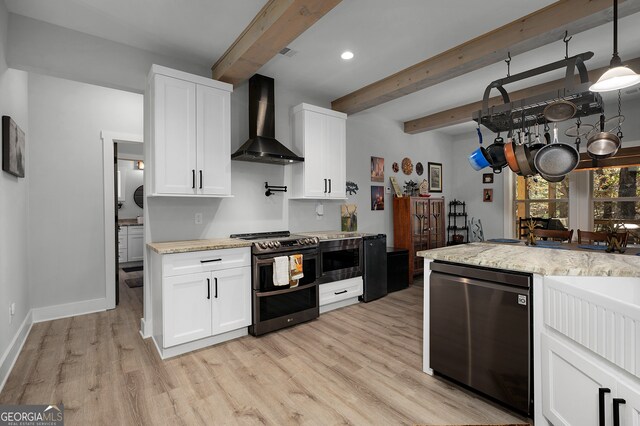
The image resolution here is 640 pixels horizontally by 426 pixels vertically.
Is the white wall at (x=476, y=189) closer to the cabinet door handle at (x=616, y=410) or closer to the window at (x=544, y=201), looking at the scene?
the window at (x=544, y=201)

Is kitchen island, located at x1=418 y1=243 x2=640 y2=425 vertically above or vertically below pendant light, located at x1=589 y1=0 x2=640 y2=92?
below

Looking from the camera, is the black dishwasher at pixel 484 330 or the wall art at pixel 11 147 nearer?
the black dishwasher at pixel 484 330

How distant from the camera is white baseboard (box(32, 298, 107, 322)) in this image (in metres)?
3.53

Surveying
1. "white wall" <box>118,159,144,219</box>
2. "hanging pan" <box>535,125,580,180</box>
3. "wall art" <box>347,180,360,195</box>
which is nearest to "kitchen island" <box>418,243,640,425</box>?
"hanging pan" <box>535,125,580,180</box>

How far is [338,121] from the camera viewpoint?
4270 millimetres

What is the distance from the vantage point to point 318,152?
13.3ft

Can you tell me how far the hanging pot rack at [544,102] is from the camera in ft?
6.80

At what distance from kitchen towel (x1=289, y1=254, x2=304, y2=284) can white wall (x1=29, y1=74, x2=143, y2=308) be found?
8.32ft

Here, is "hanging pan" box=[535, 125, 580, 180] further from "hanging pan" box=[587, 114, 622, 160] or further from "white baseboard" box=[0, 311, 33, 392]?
"white baseboard" box=[0, 311, 33, 392]

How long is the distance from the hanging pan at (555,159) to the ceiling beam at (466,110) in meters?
2.12

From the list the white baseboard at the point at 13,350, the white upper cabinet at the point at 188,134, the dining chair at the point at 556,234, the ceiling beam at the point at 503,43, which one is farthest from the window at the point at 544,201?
the white baseboard at the point at 13,350

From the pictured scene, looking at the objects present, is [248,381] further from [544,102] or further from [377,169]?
[377,169]

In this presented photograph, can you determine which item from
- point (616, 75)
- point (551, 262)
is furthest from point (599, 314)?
point (616, 75)

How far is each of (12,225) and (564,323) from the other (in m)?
4.11
